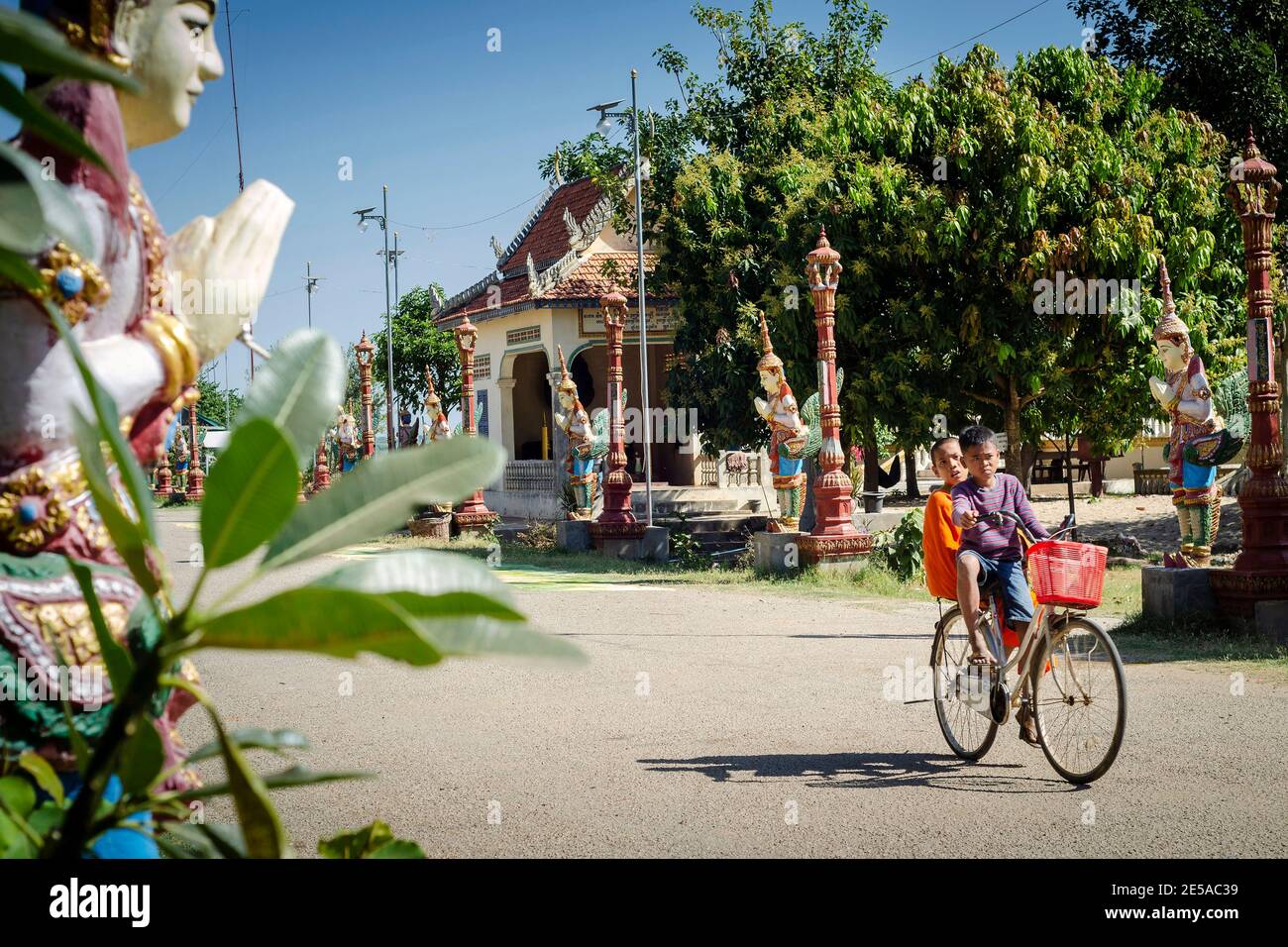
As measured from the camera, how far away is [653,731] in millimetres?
6789

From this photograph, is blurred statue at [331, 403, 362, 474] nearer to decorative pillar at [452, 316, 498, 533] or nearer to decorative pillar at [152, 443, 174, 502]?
decorative pillar at [452, 316, 498, 533]

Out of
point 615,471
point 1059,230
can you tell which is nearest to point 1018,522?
point 1059,230

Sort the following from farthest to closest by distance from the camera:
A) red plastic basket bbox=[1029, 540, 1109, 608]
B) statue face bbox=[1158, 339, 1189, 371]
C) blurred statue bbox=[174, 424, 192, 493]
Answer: blurred statue bbox=[174, 424, 192, 493], statue face bbox=[1158, 339, 1189, 371], red plastic basket bbox=[1029, 540, 1109, 608]

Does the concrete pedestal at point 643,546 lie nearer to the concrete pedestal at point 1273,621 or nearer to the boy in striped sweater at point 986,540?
the concrete pedestal at point 1273,621

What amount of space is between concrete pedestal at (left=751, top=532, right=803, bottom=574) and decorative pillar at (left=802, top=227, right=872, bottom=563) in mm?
127

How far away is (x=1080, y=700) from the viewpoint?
18.1ft

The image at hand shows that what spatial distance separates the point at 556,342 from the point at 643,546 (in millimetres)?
7399

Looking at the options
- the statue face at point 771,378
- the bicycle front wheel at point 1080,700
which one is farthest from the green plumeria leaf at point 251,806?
the statue face at point 771,378

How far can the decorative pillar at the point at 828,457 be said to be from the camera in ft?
45.5

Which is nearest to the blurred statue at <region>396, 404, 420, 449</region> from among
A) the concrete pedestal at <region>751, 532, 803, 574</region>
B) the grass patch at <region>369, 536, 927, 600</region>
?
the grass patch at <region>369, 536, 927, 600</region>

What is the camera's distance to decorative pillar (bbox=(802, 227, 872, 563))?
13867 millimetres

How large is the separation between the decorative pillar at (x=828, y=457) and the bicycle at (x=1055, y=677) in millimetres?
7970

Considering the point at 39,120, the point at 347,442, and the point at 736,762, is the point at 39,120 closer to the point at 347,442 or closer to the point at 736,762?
the point at 736,762
